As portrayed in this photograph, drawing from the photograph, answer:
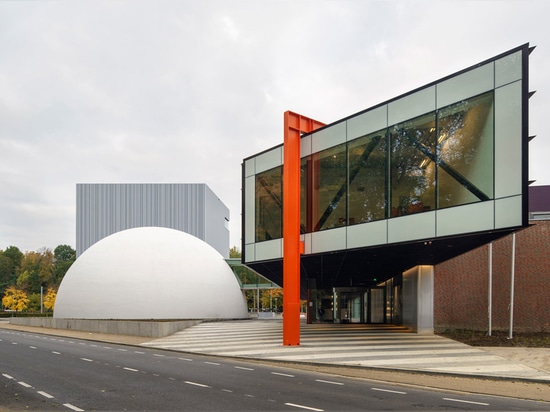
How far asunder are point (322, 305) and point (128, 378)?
1025 inches

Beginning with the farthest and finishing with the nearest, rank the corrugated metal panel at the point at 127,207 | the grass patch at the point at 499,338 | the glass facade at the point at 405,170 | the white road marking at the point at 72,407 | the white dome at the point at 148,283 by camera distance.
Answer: the corrugated metal panel at the point at 127,207, the white dome at the point at 148,283, the grass patch at the point at 499,338, the glass facade at the point at 405,170, the white road marking at the point at 72,407

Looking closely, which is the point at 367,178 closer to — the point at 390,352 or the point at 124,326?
the point at 390,352

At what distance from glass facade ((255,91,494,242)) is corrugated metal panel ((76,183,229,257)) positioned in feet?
315

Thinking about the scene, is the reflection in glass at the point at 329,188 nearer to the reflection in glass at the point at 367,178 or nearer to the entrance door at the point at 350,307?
the reflection in glass at the point at 367,178

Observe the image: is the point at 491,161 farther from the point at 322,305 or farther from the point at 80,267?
the point at 80,267

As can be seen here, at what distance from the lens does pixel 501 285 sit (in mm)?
28125

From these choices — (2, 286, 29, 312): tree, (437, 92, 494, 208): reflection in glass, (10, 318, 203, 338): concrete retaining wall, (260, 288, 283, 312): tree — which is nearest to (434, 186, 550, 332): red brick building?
(437, 92, 494, 208): reflection in glass

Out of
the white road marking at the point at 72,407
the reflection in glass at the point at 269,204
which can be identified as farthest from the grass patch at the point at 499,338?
the white road marking at the point at 72,407

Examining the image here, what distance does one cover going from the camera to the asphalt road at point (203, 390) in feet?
33.6

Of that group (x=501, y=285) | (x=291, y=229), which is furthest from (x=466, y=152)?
(x=501, y=285)

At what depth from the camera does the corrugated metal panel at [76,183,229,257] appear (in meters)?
120

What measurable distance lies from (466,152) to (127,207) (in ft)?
365

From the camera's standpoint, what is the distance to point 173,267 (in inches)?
1775

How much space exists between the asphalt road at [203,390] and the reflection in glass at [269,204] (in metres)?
9.74
